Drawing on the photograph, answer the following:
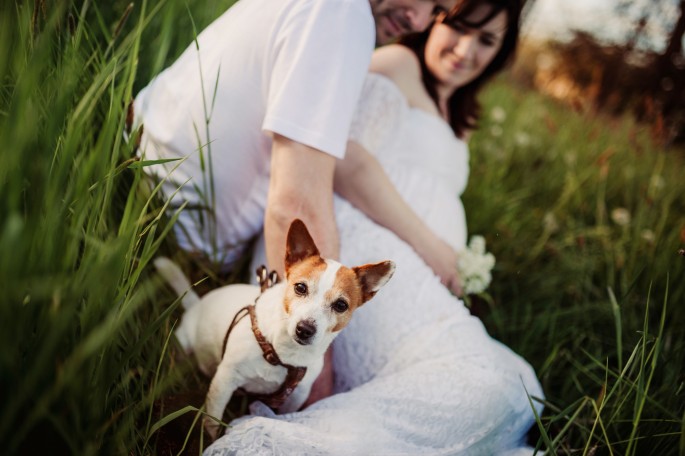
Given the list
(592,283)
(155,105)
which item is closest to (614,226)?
(592,283)

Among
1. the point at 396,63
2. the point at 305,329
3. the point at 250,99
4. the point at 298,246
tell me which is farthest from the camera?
the point at 396,63

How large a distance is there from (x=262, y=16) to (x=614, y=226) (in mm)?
3334

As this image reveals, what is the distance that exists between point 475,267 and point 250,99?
1.33 metres

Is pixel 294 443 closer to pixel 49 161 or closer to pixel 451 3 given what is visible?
pixel 49 161

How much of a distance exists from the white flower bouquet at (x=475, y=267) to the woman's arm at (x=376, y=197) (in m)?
0.23

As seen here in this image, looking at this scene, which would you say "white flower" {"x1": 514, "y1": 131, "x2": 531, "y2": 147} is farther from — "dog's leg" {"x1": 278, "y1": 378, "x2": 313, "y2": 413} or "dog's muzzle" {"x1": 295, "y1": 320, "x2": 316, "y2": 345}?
"dog's muzzle" {"x1": 295, "y1": 320, "x2": 316, "y2": 345}

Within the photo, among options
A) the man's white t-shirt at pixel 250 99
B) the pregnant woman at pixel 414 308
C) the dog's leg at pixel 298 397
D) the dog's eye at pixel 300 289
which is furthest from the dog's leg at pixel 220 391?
the man's white t-shirt at pixel 250 99

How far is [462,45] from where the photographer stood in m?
2.67

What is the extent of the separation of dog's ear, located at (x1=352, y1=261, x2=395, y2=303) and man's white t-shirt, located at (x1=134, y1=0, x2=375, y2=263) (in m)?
0.47

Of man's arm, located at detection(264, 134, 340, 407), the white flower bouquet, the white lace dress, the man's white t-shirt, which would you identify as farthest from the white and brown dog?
the white flower bouquet

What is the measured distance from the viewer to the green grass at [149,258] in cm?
88

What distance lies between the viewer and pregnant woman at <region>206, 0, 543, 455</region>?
1400mm

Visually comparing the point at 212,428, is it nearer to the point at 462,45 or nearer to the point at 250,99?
the point at 250,99

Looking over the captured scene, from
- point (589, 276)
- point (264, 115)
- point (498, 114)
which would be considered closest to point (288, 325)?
point (264, 115)
